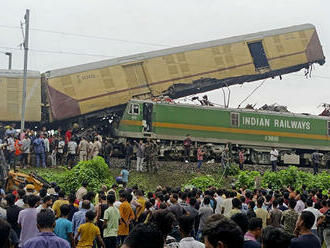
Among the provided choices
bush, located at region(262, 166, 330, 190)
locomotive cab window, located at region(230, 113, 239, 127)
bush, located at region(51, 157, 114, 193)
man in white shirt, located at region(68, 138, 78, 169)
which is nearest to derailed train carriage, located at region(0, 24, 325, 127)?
locomotive cab window, located at region(230, 113, 239, 127)

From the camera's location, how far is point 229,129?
26453 millimetres

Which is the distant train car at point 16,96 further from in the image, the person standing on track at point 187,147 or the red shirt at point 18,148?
the person standing on track at point 187,147

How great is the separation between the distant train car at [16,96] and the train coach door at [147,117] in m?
4.95

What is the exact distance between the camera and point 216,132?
86.0ft

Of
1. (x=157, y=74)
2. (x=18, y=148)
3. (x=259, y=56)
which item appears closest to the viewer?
(x=18, y=148)

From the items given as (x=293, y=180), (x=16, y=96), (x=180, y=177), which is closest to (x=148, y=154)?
(x=180, y=177)

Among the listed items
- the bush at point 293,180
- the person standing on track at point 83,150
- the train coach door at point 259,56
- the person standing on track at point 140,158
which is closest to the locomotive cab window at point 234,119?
the train coach door at point 259,56

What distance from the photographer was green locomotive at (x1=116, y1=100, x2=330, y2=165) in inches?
993

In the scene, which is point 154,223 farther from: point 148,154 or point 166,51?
point 166,51

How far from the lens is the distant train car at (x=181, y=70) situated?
80.2 ft

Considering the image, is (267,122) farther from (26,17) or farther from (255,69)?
(26,17)

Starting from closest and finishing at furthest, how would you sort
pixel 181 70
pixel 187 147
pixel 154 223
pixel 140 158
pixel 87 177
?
pixel 154 223
pixel 87 177
pixel 140 158
pixel 187 147
pixel 181 70

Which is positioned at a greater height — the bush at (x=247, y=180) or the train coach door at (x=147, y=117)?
the train coach door at (x=147, y=117)

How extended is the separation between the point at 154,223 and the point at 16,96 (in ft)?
66.3
